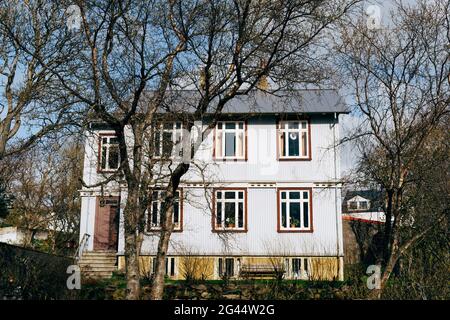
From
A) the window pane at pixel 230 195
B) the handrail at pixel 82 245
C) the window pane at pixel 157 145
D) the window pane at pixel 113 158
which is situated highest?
the window pane at pixel 113 158

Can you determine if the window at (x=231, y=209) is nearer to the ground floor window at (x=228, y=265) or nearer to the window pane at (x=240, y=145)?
the ground floor window at (x=228, y=265)

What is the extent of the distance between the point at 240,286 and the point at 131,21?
776 cm

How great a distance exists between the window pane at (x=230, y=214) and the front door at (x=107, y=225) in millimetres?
4733

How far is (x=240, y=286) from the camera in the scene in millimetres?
16078

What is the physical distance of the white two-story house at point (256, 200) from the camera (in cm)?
2294

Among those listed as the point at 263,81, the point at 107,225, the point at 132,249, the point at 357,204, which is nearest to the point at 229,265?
the point at 107,225

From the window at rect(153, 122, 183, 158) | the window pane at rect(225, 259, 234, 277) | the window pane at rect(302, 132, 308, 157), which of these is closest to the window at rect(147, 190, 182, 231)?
the window at rect(153, 122, 183, 158)

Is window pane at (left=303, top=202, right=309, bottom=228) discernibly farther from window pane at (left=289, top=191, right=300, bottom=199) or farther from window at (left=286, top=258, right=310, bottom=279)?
window at (left=286, top=258, right=310, bottom=279)

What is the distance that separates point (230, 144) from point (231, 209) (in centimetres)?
273

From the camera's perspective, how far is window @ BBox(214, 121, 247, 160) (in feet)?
78.7

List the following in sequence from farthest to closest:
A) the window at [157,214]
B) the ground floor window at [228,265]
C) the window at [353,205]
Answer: the window at [353,205] → the ground floor window at [228,265] → the window at [157,214]

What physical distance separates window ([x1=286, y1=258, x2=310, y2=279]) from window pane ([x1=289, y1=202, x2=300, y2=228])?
1.39 metres

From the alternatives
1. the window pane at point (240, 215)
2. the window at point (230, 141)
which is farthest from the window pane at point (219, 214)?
the window at point (230, 141)
